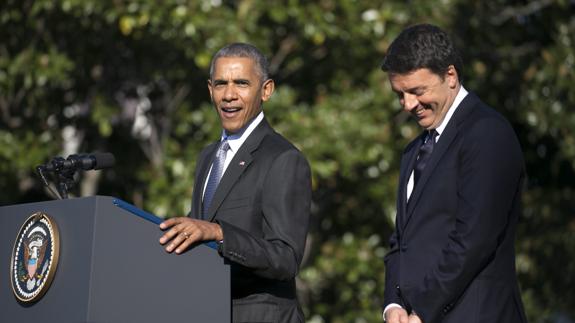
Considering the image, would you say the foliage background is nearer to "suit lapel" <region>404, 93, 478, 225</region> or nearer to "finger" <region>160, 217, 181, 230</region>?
"suit lapel" <region>404, 93, 478, 225</region>

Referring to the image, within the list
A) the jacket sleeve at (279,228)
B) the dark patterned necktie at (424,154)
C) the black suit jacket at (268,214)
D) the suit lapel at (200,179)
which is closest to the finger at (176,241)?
the jacket sleeve at (279,228)

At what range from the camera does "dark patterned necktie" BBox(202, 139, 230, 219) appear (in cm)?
380

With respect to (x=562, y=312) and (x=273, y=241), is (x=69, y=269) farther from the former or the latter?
(x=562, y=312)

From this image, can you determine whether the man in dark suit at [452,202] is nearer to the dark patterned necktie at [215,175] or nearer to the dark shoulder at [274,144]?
the dark shoulder at [274,144]

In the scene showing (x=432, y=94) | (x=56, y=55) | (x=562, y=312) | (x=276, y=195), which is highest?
(x=56, y=55)

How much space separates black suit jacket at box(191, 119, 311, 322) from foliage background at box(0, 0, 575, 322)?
433cm

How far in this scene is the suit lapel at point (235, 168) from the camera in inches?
146

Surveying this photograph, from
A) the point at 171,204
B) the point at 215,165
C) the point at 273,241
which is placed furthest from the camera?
the point at 171,204

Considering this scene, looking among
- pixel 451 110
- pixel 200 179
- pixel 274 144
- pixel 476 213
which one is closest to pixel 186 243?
pixel 274 144

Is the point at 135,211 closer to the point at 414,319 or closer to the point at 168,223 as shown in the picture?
the point at 168,223

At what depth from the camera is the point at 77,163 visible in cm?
348

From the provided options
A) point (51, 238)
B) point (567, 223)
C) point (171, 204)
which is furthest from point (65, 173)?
point (567, 223)

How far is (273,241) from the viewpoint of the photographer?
3.59 m

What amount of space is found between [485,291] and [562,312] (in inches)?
280
